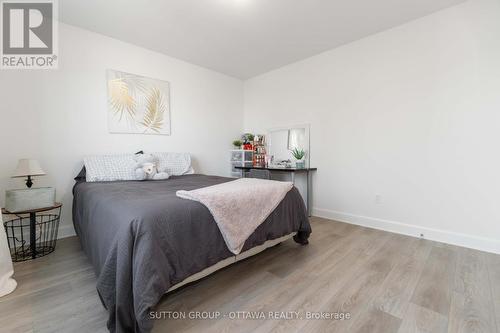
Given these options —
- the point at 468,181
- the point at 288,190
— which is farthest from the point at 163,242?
the point at 468,181

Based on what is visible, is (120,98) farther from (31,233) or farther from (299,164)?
Answer: (299,164)

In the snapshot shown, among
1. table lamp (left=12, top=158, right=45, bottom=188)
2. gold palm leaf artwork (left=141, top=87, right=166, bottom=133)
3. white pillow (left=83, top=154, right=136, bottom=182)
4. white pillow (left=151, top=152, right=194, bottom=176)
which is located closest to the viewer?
table lamp (left=12, top=158, right=45, bottom=188)

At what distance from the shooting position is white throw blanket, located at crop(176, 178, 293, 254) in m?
1.50

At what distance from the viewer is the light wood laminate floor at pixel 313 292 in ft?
4.08

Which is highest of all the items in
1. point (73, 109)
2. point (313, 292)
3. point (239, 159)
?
point (73, 109)

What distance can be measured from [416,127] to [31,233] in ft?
13.9

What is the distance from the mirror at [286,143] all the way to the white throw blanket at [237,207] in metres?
1.85

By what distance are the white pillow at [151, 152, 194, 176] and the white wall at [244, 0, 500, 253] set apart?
2.03 metres

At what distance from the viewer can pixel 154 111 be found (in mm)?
3242

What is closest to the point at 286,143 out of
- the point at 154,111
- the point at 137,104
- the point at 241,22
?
the point at 241,22

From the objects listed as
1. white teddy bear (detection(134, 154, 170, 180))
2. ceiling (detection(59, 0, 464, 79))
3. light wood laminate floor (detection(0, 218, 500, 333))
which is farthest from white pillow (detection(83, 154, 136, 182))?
ceiling (detection(59, 0, 464, 79))

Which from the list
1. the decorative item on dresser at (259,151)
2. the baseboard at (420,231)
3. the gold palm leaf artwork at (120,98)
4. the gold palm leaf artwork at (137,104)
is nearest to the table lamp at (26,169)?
the gold palm leaf artwork at (137,104)

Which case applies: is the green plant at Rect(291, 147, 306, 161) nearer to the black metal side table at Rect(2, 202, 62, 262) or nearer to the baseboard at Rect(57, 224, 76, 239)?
the black metal side table at Rect(2, 202, 62, 262)

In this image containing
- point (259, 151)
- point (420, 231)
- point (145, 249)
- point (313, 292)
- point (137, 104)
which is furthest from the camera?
point (259, 151)
